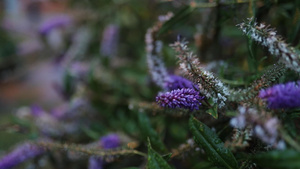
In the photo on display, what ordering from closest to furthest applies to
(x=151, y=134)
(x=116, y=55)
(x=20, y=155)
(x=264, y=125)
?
(x=264, y=125) < (x=151, y=134) < (x=20, y=155) < (x=116, y=55)

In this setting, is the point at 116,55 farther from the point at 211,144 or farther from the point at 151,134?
the point at 211,144

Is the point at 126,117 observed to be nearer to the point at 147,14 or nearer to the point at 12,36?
the point at 147,14

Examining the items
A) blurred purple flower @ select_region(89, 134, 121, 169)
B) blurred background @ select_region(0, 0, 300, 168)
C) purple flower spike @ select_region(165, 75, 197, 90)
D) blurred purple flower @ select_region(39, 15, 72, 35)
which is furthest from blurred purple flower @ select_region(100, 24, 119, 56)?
purple flower spike @ select_region(165, 75, 197, 90)

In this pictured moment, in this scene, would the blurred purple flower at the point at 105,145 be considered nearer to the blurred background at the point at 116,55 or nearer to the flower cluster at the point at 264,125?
the blurred background at the point at 116,55

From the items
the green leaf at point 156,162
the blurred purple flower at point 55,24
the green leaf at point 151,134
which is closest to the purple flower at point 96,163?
the green leaf at point 151,134

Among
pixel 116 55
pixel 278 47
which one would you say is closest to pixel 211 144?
pixel 278 47

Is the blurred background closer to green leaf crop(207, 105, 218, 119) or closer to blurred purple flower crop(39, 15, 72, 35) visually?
blurred purple flower crop(39, 15, 72, 35)

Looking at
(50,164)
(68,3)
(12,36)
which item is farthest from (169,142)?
(12,36)

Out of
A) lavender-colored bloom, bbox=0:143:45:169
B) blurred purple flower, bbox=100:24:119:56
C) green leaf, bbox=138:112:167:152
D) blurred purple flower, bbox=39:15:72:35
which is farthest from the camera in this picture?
blurred purple flower, bbox=39:15:72:35
